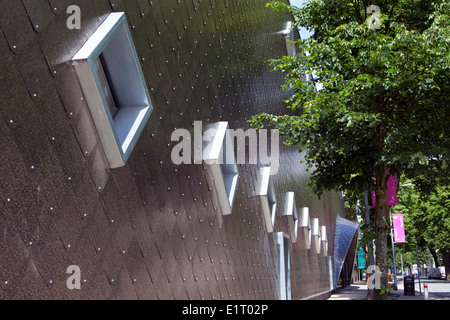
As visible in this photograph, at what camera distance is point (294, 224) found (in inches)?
607

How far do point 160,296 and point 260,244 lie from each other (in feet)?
17.8

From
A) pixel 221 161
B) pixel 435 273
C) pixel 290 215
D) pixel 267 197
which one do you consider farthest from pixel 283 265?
pixel 435 273

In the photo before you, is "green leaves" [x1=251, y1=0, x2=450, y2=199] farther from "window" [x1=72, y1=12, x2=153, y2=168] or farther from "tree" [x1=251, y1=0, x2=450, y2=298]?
"window" [x1=72, y1=12, x2=153, y2=168]

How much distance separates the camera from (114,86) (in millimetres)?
4902

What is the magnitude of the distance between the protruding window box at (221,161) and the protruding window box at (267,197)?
2.85 metres

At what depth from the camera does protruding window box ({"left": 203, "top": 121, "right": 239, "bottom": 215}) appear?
22.6 ft

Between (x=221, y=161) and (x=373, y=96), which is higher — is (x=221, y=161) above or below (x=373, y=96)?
below

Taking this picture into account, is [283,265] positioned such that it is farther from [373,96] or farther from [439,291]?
[439,291]

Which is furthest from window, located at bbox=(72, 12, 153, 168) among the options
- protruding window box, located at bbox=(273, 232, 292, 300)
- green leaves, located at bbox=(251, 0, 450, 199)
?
protruding window box, located at bbox=(273, 232, 292, 300)

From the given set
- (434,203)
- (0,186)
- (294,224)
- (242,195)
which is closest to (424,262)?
(434,203)

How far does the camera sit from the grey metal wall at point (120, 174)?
3.09m

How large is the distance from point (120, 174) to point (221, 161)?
115 inches

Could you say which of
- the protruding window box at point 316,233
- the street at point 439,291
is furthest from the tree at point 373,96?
the street at point 439,291
